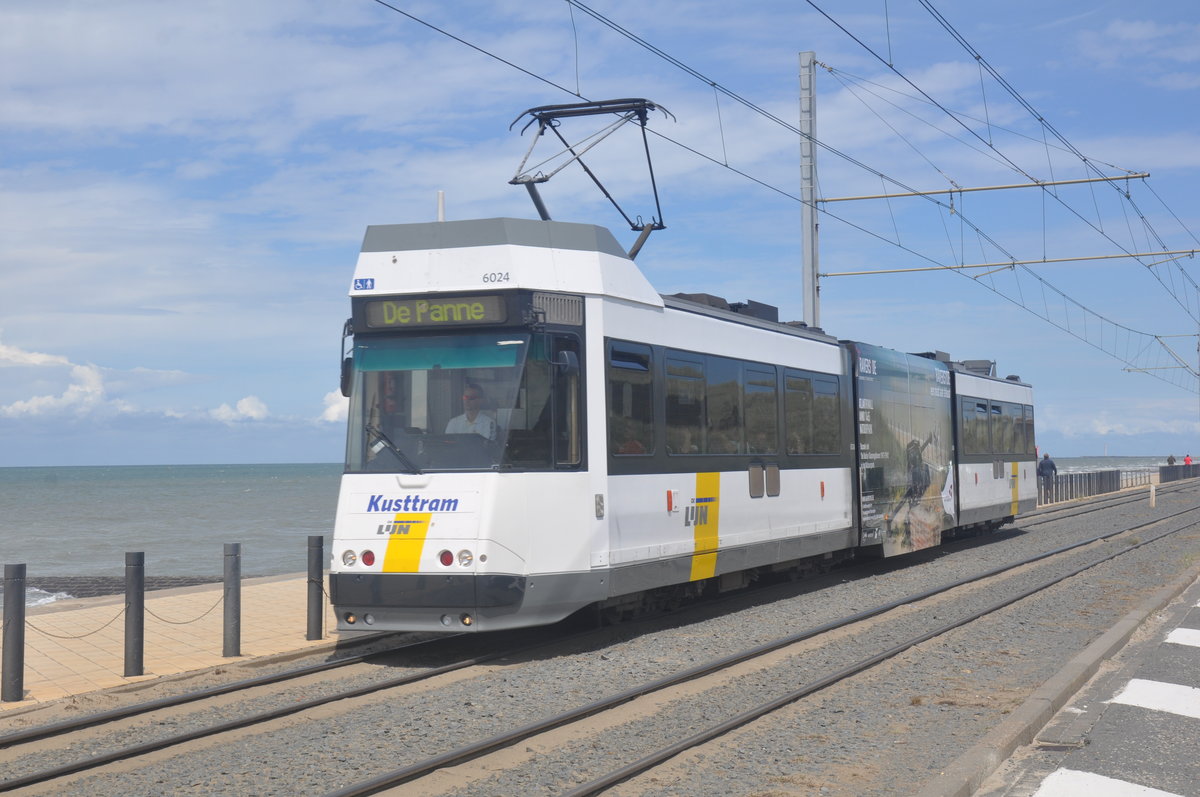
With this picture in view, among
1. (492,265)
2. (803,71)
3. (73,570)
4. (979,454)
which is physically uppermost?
(803,71)

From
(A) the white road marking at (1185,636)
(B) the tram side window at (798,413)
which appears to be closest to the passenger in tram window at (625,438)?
(B) the tram side window at (798,413)

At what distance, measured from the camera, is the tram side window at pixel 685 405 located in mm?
12367

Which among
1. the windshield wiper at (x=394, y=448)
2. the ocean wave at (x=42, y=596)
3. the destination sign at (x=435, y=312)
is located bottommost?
the ocean wave at (x=42, y=596)

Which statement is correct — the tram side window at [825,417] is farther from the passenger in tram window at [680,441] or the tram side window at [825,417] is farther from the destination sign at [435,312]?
the destination sign at [435,312]

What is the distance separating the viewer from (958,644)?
1117 cm

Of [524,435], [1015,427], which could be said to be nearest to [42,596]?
[524,435]

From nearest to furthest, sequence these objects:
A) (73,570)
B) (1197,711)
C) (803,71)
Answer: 1. (1197,711)
2. (803,71)
3. (73,570)

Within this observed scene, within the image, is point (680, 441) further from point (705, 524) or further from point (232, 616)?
point (232, 616)

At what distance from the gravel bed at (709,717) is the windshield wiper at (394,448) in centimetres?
183

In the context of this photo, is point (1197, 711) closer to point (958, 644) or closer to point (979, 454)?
point (958, 644)

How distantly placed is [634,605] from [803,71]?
1580 cm

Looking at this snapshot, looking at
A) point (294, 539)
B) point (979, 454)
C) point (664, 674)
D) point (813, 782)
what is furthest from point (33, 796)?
point (294, 539)

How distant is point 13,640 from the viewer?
9312 mm

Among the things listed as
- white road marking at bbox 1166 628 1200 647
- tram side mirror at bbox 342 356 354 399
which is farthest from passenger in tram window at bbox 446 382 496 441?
white road marking at bbox 1166 628 1200 647
